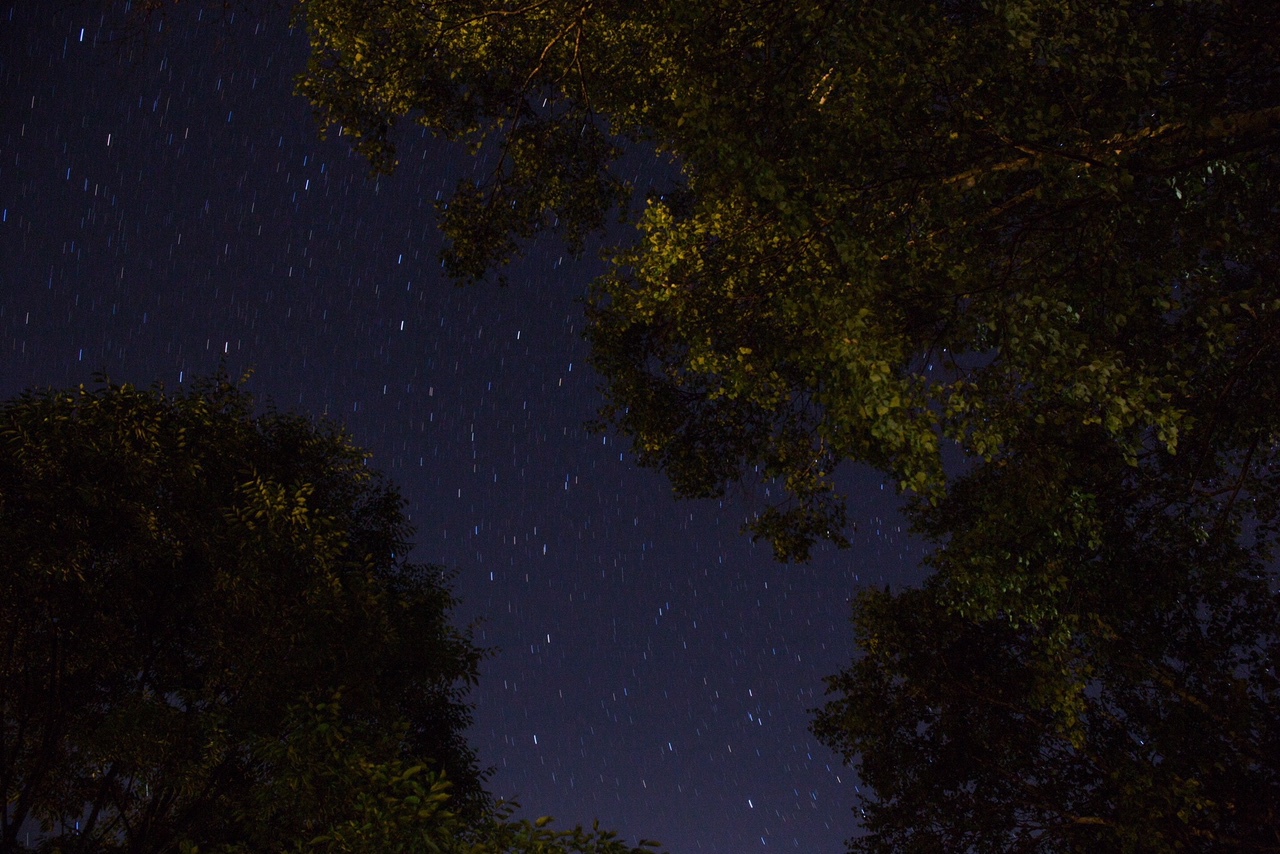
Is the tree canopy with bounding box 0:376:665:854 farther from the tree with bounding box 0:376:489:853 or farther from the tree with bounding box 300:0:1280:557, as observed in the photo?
the tree with bounding box 300:0:1280:557

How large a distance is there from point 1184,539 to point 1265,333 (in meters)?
3.01

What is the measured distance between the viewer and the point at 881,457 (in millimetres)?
10953

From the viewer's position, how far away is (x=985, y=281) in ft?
24.8

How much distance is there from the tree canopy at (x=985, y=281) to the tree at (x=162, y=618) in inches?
167

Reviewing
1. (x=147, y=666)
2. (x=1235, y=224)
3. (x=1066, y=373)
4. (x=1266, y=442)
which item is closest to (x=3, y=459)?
(x=147, y=666)

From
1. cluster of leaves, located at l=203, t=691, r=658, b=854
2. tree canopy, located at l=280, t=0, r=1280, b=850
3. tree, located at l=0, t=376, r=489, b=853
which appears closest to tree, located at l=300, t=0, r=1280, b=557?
tree canopy, located at l=280, t=0, r=1280, b=850

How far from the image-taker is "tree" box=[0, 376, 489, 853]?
31.0 feet

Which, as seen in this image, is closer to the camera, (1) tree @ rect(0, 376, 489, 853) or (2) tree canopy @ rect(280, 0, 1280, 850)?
(2) tree canopy @ rect(280, 0, 1280, 850)

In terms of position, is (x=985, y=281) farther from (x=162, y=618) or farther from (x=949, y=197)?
(x=162, y=618)

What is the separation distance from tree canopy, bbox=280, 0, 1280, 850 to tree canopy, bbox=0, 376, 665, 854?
429cm

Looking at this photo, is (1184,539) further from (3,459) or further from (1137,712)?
(3,459)

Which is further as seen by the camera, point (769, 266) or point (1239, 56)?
point (769, 266)

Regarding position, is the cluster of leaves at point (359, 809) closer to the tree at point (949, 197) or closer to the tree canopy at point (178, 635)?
the tree canopy at point (178, 635)

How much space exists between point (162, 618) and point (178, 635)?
0.54 meters
